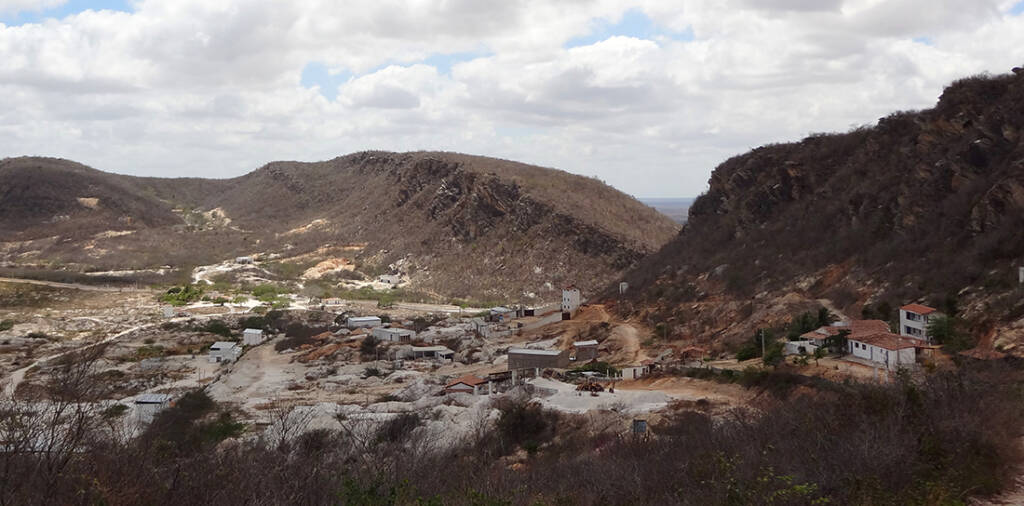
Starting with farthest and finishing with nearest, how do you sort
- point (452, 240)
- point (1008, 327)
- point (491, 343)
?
point (452, 240) < point (491, 343) < point (1008, 327)

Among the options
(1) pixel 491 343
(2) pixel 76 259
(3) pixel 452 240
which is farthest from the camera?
(2) pixel 76 259

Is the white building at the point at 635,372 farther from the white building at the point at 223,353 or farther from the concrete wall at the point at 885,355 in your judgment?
the white building at the point at 223,353


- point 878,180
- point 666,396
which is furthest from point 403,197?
point 666,396

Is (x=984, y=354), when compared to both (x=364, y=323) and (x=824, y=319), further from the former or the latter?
(x=364, y=323)

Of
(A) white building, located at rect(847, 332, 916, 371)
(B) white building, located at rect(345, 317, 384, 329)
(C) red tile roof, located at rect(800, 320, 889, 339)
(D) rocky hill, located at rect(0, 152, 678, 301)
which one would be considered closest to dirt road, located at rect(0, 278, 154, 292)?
(D) rocky hill, located at rect(0, 152, 678, 301)

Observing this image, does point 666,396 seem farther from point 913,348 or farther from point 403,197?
point 403,197

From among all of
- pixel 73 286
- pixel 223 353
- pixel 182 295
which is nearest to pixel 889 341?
pixel 223 353

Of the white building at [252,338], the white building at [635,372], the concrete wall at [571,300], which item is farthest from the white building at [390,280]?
the white building at [635,372]
